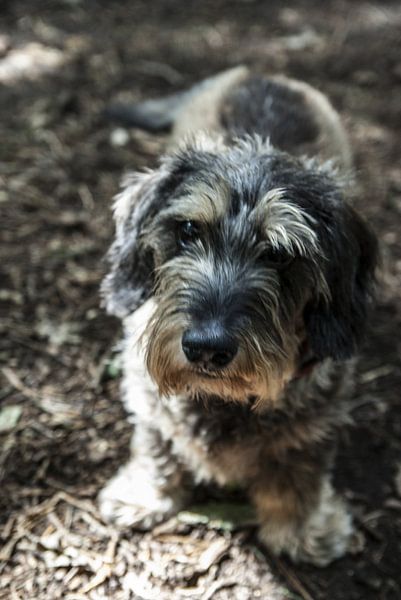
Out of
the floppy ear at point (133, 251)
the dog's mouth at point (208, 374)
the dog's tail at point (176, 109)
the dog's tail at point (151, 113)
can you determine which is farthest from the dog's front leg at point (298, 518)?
the dog's tail at point (151, 113)

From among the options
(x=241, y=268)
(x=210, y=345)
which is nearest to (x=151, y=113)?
(x=241, y=268)

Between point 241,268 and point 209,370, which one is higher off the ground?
point 241,268

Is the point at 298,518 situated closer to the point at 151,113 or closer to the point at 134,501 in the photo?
the point at 134,501

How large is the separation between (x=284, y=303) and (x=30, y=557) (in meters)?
1.70

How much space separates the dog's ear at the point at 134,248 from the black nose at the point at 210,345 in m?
0.68

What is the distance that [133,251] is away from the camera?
3.20 metres

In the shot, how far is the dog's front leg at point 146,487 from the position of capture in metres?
3.50

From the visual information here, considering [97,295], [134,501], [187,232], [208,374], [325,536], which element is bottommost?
[325,536]

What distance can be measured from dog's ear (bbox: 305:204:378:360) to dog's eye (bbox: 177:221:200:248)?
535 millimetres

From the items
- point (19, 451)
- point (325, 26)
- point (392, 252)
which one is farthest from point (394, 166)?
point (19, 451)

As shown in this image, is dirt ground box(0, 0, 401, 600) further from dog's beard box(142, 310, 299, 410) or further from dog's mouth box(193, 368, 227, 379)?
dog's mouth box(193, 368, 227, 379)

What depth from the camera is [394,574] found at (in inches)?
135

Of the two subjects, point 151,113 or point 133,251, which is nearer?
point 133,251

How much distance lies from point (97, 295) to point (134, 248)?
54.1 inches
